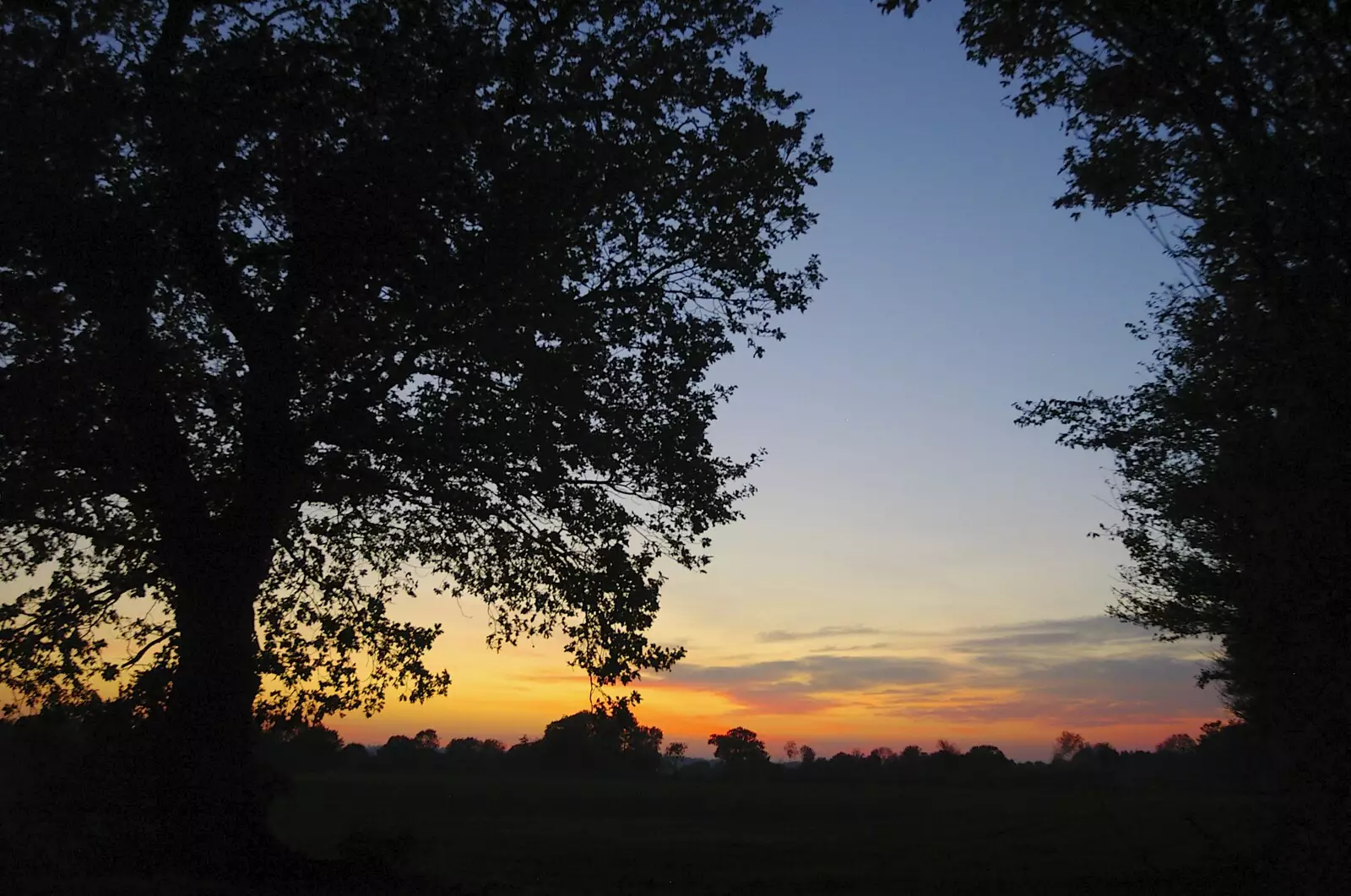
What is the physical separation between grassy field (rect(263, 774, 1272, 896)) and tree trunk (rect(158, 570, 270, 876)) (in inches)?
45.3

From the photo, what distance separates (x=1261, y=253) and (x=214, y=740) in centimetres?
1535

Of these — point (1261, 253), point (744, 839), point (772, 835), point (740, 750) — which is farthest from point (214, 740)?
point (740, 750)

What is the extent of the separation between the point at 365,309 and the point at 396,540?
4.41m

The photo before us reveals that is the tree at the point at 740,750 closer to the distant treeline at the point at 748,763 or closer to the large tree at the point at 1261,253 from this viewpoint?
the distant treeline at the point at 748,763

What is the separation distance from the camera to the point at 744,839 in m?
49.6

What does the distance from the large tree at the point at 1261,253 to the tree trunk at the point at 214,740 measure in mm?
12290

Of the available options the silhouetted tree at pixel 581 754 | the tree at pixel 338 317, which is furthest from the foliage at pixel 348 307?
the silhouetted tree at pixel 581 754

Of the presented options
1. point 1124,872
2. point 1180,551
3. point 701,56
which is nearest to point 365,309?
point 701,56

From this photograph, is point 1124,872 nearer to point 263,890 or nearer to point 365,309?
point 263,890

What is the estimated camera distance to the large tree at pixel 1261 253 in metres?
10.8

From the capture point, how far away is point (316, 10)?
1336 centimetres

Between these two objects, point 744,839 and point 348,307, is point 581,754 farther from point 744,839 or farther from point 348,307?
point 348,307

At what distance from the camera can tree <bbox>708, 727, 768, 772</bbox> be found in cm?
10312

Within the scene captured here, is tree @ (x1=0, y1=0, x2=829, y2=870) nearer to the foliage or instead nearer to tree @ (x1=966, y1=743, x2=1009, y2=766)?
the foliage
